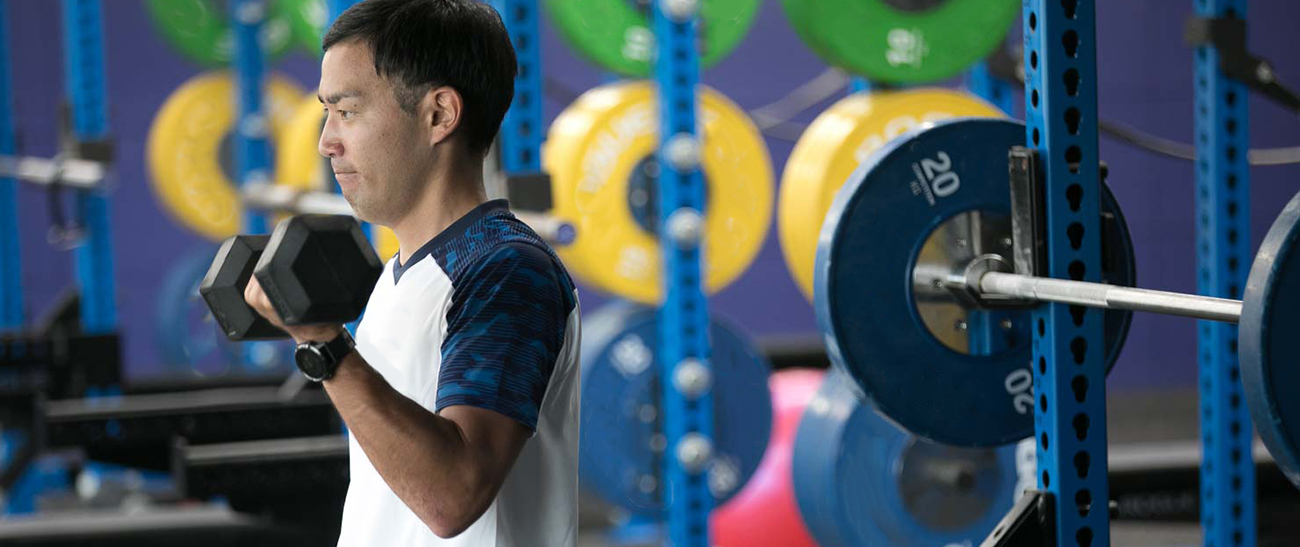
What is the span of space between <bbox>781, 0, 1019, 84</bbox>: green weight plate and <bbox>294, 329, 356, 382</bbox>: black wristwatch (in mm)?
2162

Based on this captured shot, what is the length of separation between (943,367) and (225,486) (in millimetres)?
2205

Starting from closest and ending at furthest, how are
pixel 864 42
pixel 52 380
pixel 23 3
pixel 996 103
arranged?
pixel 864 42
pixel 996 103
pixel 52 380
pixel 23 3

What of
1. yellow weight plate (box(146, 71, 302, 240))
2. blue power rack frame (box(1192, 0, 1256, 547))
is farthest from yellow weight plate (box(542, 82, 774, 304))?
yellow weight plate (box(146, 71, 302, 240))

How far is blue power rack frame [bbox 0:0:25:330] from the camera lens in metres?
6.20

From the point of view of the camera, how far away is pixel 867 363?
2.14 m

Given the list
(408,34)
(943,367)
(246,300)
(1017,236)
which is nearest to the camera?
(246,300)

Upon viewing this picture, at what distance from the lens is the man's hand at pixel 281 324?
4.07ft

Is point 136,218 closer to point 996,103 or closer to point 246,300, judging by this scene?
point 996,103

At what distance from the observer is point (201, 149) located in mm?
6555

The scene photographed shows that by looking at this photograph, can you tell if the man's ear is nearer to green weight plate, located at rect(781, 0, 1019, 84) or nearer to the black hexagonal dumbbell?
the black hexagonal dumbbell

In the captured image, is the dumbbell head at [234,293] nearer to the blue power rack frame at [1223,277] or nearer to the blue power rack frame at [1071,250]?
the blue power rack frame at [1071,250]

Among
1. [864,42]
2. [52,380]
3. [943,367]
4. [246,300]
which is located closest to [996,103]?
[864,42]

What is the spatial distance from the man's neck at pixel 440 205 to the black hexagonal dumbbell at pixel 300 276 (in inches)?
7.6

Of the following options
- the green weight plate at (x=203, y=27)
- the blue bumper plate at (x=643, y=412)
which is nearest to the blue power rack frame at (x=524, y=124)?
the blue bumper plate at (x=643, y=412)
